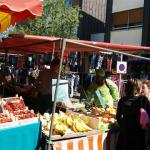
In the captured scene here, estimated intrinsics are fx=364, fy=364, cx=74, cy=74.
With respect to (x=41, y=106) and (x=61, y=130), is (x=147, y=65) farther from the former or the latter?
(x=61, y=130)

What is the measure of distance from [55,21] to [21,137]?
71.6 ft

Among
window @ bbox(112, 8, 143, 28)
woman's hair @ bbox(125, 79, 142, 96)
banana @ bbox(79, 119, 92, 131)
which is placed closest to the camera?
woman's hair @ bbox(125, 79, 142, 96)

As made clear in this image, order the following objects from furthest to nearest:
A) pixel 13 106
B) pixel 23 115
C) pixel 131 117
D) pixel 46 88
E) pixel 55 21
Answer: pixel 55 21 → pixel 46 88 → pixel 13 106 → pixel 131 117 → pixel 23 115

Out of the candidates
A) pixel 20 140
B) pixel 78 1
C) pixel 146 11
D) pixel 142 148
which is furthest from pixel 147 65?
pixel 78 1

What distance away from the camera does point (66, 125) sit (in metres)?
5.89

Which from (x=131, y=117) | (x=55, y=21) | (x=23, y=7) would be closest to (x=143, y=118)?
(x=131, y=117)

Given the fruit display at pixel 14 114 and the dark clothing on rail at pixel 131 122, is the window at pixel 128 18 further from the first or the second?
the fruit display at pixel 14 114

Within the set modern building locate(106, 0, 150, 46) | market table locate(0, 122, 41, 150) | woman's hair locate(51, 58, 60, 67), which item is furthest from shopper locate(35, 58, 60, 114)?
modern building locate(106, 0, 150, 46)

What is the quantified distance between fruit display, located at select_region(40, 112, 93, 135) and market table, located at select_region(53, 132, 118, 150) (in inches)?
6.1

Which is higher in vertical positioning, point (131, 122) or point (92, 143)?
point (131, 122)

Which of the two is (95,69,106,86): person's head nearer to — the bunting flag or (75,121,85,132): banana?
(75,121,85,132): banana

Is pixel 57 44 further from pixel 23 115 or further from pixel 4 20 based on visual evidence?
pixel 23 115

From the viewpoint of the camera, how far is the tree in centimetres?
2625

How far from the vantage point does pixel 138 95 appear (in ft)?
18.5
